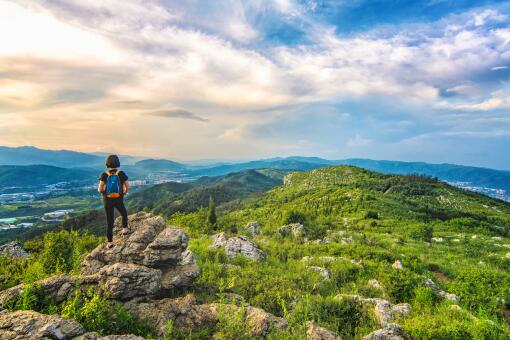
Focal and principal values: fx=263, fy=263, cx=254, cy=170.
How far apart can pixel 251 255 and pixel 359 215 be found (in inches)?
1181

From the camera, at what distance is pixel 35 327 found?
6.47m

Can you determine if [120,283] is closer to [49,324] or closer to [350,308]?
[49,324]

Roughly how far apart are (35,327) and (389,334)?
1004cm

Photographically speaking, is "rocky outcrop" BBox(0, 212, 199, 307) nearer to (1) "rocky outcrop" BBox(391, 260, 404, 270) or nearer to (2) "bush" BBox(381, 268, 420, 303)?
(2) "bush" BBox(381, 268, 420, 303)

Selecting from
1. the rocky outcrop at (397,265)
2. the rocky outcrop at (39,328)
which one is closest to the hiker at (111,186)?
the rocky outcrop at (39,328)

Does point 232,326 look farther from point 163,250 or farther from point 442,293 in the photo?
point 442,293

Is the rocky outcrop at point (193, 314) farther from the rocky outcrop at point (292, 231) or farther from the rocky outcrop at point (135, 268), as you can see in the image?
the rocky outcrop at point (292, 231)

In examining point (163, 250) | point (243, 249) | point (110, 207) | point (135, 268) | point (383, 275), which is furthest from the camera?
point (243, 249)

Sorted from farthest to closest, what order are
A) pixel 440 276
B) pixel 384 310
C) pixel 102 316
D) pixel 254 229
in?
pixel 254 229, pixel 440 276, pixel 384 310, pixel 102 316

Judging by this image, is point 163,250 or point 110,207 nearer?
point 163,250

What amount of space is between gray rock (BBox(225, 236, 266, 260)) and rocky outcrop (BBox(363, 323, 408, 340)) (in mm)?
11414

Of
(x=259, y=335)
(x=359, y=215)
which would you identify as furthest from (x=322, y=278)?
(x=359, y=215)

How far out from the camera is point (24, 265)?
1518cm

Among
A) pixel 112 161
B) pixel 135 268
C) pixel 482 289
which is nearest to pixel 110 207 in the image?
pixel 112 161
